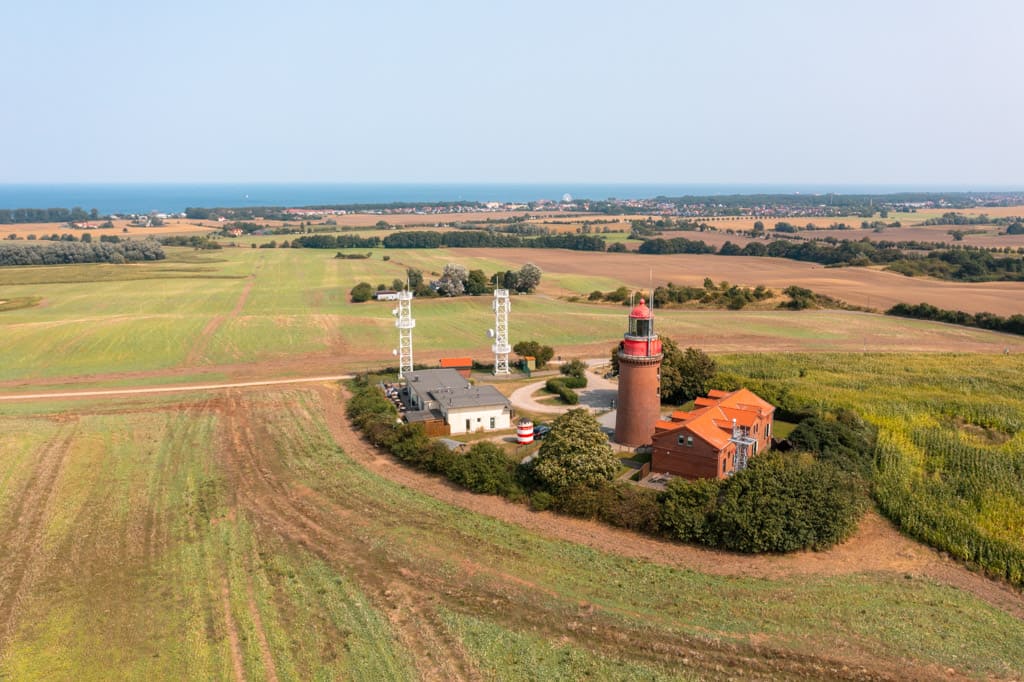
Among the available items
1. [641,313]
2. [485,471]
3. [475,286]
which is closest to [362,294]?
[475,286]

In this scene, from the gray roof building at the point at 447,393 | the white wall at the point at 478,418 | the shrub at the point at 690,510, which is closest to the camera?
the shrub at the point at 690,510

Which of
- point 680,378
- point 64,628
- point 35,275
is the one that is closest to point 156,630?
point 64,628

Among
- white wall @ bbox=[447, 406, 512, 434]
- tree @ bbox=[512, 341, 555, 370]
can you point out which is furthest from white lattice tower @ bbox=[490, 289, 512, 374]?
white wall @ bbox=[447, 406, 512, 434]

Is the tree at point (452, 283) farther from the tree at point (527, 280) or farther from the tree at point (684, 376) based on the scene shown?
the tree at point (684, 376)

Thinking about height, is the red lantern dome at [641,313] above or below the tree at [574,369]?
above

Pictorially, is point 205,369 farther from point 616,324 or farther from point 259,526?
point 616,324

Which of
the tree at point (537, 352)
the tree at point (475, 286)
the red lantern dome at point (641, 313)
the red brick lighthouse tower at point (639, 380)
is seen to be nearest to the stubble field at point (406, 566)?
the red brick lighthouse tower at point (639, 380)
